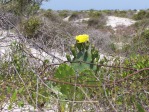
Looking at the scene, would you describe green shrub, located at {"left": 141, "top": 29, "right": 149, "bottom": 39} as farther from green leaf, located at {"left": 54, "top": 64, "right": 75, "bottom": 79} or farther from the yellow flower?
green leaf, located at {"left": 54, "top": 64, "right": 75, "bottom": 79}

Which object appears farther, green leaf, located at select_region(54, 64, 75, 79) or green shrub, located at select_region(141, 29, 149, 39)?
green shrub, located at select_region(141, 29, 149, 39)

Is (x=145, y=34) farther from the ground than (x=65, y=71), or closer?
farther from the ground

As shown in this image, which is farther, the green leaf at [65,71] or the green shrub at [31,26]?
the green shrub at [31,26]

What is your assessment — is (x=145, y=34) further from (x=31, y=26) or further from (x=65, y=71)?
(x=65, y=71)

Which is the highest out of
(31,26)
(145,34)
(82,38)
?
(145,34)

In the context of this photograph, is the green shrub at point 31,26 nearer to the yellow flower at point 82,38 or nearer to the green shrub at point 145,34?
the green shrub at point 145,34

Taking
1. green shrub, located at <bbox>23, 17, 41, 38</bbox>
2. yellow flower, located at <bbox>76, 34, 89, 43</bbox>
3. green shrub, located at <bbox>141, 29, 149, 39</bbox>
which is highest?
green shrub, located at <bbox>141, 29, 149, 39</bbox>

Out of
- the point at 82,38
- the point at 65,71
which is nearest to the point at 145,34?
the point at 82,38

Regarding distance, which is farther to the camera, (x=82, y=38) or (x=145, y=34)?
(x=145, y=34)

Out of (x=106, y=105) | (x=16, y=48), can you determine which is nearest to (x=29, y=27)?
(x=16, y=48)

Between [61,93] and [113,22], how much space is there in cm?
2257

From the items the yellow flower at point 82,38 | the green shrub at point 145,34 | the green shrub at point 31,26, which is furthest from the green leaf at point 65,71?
the green shrub at point 145,34

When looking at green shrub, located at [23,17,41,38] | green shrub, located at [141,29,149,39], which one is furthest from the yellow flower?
green shrub, located at [141,29,149,39]

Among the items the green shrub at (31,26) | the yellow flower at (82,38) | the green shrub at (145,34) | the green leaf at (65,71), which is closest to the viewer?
the green leaf at (65,71)
